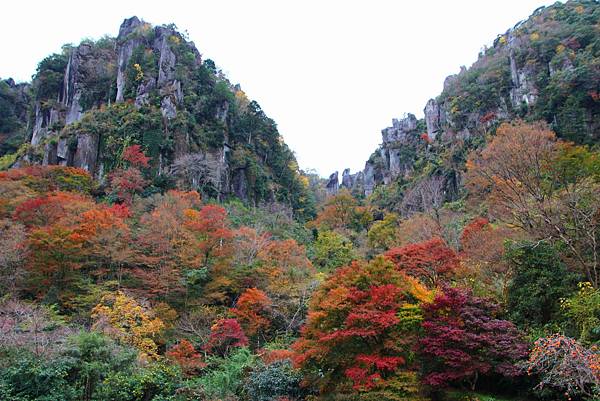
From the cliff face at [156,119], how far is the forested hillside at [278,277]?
344 mm

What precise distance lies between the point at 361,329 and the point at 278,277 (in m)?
12.4

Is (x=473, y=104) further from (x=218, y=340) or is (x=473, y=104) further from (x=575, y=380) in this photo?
(x=575, y=380)

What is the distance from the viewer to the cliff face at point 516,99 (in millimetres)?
41344

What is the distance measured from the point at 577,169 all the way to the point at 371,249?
1820cm

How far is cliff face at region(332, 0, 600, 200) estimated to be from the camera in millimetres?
41344

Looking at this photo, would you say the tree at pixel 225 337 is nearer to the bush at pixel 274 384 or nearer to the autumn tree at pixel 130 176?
the bush at pixel 274 384

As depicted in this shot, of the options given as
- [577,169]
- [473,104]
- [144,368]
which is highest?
[473,104]

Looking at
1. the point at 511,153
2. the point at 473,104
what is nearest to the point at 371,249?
the point at 511,153

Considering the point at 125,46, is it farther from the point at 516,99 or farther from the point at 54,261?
the point at 516,99

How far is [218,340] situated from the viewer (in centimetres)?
1975

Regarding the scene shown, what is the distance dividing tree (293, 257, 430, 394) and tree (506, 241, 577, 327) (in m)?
2.84

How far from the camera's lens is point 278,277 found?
25141 mm

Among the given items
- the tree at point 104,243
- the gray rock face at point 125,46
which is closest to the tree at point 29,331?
the tree at point 104,243

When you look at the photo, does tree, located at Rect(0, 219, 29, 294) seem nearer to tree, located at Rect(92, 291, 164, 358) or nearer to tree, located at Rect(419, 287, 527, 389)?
tree, located at Rect(92, 291, 164, 358)
